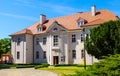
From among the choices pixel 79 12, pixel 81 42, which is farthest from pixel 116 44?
pixel 79 12

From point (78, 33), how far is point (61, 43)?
3964 mm

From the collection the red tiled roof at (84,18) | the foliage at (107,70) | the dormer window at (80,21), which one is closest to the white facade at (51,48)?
the dormer window at (80,21)

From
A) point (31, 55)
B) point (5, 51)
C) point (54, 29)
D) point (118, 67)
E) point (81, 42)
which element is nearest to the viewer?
point (118, 67)

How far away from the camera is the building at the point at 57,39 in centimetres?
4619

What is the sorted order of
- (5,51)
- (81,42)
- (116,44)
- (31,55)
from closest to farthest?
(116,44) < (81,42) < (31,55) < (5,51)

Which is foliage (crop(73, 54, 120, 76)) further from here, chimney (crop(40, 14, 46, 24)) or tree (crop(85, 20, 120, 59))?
chimney (crop(40, 14, 46, 24))

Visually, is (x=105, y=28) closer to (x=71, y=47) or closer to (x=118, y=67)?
(x=71, y=47)

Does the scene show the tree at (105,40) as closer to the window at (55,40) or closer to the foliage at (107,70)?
A: the window at (55,40)

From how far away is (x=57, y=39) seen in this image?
48.7 meters

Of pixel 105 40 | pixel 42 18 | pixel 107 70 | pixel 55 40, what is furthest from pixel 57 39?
pixel 107 70

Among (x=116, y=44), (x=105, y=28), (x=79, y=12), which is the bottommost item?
(x=116, y=44)

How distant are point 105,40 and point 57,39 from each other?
14.9 metres

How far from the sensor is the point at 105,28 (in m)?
36.4

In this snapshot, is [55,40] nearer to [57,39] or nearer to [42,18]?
[57,39]
